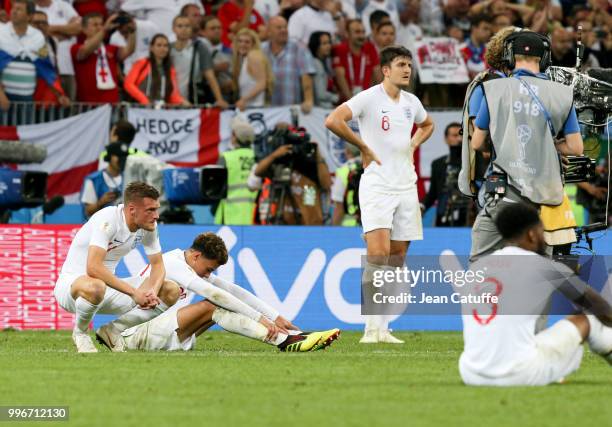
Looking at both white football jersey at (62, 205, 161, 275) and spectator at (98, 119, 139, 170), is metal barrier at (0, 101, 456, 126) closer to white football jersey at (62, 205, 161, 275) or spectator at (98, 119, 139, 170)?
spectator at (98, 119, 139, 170)

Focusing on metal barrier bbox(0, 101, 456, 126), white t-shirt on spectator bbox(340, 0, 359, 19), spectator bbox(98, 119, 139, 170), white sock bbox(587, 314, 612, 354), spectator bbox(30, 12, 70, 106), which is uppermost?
white t-shirt on spectator bbox(340, 0, 359, 19)

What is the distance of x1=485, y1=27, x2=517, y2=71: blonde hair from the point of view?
11203 mm

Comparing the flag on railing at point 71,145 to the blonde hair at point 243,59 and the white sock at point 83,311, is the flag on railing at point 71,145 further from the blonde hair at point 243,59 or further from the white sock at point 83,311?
the white sock at point 83,311

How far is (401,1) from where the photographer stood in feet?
73.4

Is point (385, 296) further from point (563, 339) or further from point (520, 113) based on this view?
point (563, 339)

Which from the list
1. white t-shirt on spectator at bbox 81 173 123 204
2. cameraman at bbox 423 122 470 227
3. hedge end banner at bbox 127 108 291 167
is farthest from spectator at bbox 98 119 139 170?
cameraman at bbox 423 122 470 227

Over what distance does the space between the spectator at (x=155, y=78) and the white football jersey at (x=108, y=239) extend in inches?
283

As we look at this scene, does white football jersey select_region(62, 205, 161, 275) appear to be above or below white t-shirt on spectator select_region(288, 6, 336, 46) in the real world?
below

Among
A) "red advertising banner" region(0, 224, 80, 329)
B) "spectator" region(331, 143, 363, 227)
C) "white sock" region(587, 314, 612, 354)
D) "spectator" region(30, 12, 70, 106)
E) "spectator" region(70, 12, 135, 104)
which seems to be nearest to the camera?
"white sock" region(587, 314, 612, 354)

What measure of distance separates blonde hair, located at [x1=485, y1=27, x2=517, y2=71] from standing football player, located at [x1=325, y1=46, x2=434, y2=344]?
2.18 metres

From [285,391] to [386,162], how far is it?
4.98 m

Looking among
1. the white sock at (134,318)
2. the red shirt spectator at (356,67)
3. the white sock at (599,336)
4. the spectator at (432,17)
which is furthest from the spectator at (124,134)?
the white sock at (599,336)

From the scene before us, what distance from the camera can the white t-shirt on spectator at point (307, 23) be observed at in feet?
70.1

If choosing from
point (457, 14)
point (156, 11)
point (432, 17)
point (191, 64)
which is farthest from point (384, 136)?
point (457, 14)
